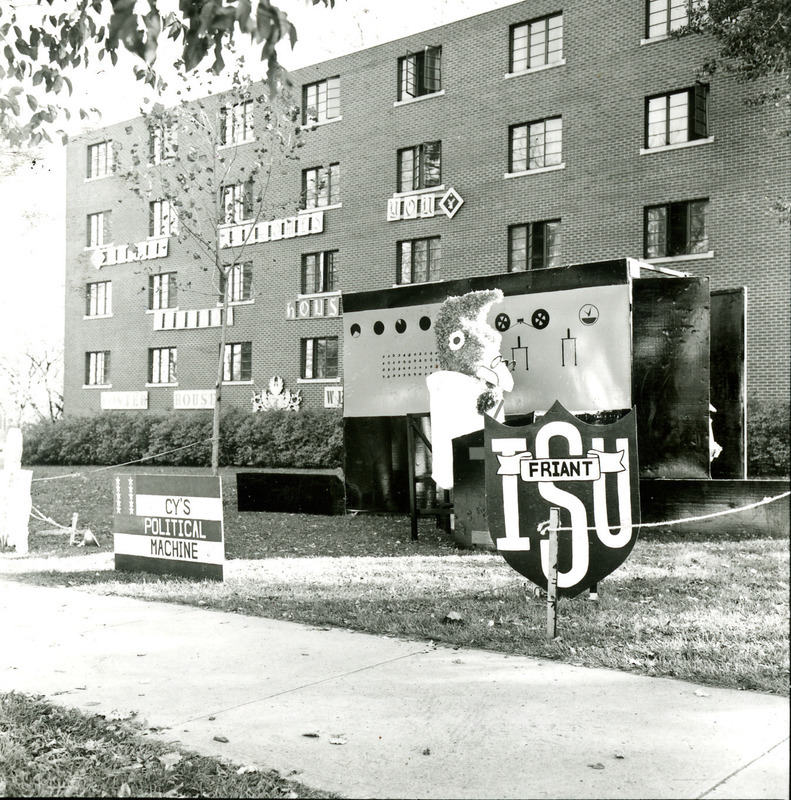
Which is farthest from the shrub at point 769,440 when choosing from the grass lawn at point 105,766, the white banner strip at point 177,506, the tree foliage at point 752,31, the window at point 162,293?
the window at point 162,293

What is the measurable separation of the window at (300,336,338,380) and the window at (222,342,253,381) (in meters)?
2.37

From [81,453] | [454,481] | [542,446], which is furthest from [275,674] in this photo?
[81,453]

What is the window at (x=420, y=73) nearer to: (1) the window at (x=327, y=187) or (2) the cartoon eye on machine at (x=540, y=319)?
(1) the window at (x=327, y=187)

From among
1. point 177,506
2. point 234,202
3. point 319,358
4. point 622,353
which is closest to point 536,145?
point 319,358

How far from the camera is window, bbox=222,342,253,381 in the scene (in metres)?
31.5

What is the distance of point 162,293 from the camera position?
3444 cm

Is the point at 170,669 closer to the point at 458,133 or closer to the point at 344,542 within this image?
the point at 344,542

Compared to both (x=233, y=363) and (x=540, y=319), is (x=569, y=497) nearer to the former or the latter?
(x=540, y=319)

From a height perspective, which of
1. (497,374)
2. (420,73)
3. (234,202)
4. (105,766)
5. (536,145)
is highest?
(420,73)

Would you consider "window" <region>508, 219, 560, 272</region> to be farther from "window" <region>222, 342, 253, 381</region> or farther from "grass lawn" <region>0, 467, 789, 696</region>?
"grass lawn" <region>0, 467, 789, 696</region>

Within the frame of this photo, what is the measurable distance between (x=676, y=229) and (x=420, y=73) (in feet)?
30.1

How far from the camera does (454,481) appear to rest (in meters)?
10.2

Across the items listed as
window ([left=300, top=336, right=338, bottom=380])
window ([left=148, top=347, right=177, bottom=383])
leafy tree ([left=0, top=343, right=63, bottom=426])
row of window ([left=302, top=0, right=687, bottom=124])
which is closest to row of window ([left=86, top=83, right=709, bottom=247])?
row of window ([left=302, top=0, right=687, bottom=124])

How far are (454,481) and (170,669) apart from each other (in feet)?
16.6
